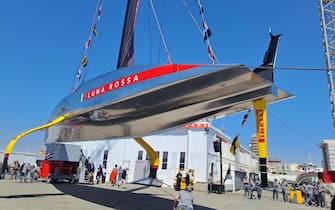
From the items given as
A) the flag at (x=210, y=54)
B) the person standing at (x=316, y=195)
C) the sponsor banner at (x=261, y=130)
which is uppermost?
the flag at (x=210, y=54)

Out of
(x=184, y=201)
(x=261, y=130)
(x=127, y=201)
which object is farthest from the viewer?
(x=127, y=201)

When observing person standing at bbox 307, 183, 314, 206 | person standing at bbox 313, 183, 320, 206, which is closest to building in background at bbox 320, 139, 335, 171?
person standing at bbox 313, 183, 320, 206

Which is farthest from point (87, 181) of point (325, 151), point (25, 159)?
point (325, 151)

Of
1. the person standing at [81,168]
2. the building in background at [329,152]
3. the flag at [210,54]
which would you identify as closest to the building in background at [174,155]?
the person standing at [81,168]

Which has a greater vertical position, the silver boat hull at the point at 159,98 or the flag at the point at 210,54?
the flag at the point at 210,54

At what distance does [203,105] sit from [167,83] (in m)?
2.02

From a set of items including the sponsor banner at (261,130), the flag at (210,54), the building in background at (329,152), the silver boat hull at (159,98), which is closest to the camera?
the sponsor banner at (261,130)

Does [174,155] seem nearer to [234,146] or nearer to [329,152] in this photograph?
[234,146]

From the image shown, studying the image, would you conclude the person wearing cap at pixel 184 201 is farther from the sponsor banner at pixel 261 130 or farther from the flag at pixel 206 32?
the flag at pixel 206 32

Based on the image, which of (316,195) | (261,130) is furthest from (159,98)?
(316,195)

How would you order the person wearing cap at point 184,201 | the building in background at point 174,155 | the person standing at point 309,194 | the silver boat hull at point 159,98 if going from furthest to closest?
→ the building in background at point 174,155 → the person standing at point 309,194 → the silver boat hull at point 159,98 → the person wearing cap at point 184,201

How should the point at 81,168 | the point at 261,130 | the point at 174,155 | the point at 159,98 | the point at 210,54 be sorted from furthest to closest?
the point at 174,155, the point at 81,168, the point at 210,54, the point at 159,98, the point at 261,130

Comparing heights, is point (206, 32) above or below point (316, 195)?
above

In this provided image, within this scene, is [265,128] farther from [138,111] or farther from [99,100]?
[99,100]
